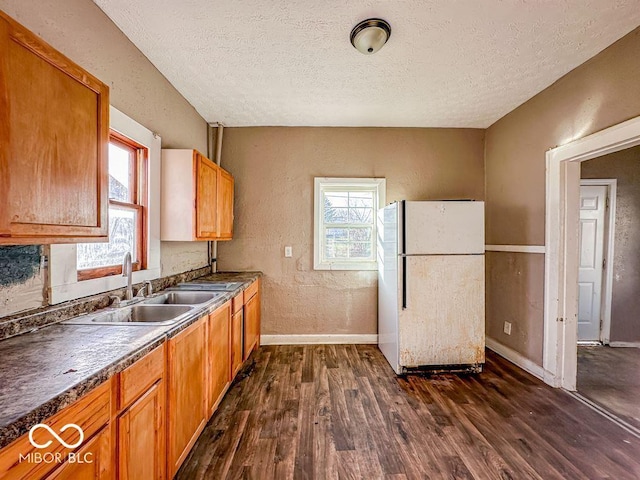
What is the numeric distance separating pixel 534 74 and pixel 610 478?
110 inches

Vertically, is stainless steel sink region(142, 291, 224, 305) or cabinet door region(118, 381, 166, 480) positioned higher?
stainless steel sink region(142, 291, 224, 305)

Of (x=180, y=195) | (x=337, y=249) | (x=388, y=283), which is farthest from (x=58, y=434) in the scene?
(x=337, y=249)

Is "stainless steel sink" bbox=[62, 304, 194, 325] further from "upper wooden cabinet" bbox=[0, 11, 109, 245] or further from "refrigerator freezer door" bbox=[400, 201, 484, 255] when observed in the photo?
"refrigerator freezer door" bbox=[400, 201, 484, 255]

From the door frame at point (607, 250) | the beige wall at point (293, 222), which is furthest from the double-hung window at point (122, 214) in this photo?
the door frame at point (607, 250)

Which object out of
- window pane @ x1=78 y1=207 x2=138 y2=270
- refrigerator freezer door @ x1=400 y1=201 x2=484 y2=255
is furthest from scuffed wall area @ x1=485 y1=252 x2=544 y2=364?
window pane @ x1=78 y1=207 x2=138 y2=270

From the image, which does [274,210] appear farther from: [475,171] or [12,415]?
[12,415]

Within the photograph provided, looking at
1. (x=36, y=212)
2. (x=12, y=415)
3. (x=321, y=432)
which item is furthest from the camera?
(x=321, y=432)

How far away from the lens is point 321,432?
79.9 inches

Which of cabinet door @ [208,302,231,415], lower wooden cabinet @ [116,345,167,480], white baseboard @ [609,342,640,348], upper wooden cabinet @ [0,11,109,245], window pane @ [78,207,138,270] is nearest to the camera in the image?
upper wooden cabinet @ [0,11,109,245]

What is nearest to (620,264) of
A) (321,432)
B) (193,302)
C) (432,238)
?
(432,238)

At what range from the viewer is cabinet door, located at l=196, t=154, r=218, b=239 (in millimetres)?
2539

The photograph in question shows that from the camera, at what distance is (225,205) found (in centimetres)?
323

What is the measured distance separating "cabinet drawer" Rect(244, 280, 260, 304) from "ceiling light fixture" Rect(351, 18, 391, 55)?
2200 mm

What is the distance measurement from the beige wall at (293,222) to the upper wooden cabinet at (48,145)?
2315mm
